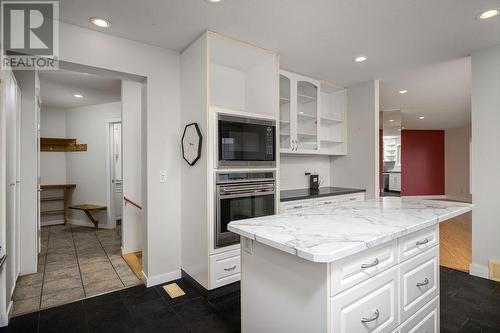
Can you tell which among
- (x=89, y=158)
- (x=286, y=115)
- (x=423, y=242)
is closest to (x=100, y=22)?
(x=286, y=115)

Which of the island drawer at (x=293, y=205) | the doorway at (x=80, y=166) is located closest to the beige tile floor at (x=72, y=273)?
the doorway at (x=80, y=166)

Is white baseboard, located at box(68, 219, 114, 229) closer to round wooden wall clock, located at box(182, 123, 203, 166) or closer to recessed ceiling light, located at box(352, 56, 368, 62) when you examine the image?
round wooden wall clock, located at box(182, 123, 203, 166)

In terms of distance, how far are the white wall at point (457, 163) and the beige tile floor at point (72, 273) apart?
1019 cm

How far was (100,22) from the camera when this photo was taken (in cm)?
222

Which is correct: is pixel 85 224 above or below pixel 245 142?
below

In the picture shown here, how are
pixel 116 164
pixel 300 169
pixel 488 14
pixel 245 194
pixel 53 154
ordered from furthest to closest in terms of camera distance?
pixel 53 154, pixel 116 164, pixel 300 169, pixel 245 194, pixel 488 14

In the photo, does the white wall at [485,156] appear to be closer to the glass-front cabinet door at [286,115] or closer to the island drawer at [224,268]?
the glass-front cabinet door at [286,115]

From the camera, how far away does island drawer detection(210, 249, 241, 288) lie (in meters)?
2.39

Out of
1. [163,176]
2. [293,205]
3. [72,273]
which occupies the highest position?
[163,176]

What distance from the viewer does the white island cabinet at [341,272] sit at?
110cm

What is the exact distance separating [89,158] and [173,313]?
444 cm

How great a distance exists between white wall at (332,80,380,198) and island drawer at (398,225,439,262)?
216 centimetres

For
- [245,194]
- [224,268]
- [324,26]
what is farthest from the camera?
[245,194]

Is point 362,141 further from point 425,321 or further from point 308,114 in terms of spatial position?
point 425,321
